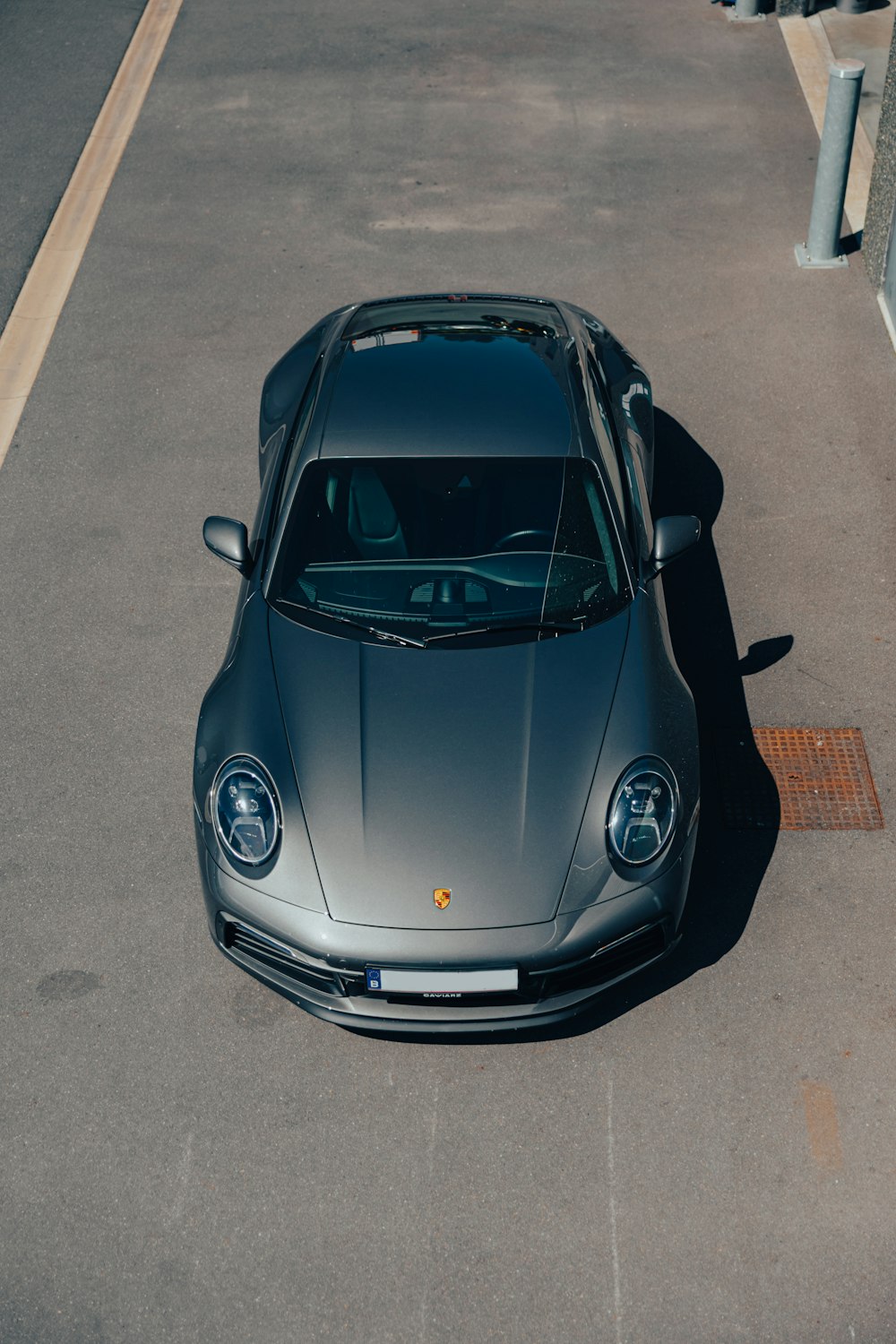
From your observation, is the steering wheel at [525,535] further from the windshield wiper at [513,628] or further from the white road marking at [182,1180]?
the white road marking at [182,1180]

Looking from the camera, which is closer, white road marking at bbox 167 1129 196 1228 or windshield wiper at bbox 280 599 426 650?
white road marking at bbox 167 1129 196 1228

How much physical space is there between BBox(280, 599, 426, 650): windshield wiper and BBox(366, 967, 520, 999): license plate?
1246mm

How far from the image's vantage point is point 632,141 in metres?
10.7

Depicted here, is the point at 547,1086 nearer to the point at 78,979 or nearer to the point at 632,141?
the point at 78,979

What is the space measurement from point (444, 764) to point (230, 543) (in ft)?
4.60

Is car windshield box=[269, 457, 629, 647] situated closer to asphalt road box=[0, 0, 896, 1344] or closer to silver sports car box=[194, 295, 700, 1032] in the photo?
silver sports car box=[194, 295, 700, 1032]

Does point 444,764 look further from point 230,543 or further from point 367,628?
point 230,543

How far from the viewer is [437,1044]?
488 cm

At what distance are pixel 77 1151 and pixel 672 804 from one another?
238 cm

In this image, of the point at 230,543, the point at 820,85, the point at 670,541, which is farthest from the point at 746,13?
the point at 230,543

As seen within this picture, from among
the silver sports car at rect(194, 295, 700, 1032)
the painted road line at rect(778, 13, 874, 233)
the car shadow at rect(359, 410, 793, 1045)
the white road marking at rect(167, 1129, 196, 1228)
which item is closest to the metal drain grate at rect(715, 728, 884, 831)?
the car shadow at rect(359, 410, 793, 1045)

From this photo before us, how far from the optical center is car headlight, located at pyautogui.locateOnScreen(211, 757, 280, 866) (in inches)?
181

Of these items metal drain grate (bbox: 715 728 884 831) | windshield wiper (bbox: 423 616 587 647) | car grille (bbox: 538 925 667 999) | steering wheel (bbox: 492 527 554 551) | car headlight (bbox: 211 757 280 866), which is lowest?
metal drain grate (bbox: 715 728 884 831)

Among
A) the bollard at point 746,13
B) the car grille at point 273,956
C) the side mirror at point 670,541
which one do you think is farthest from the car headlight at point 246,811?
the bollard at point 746,13
